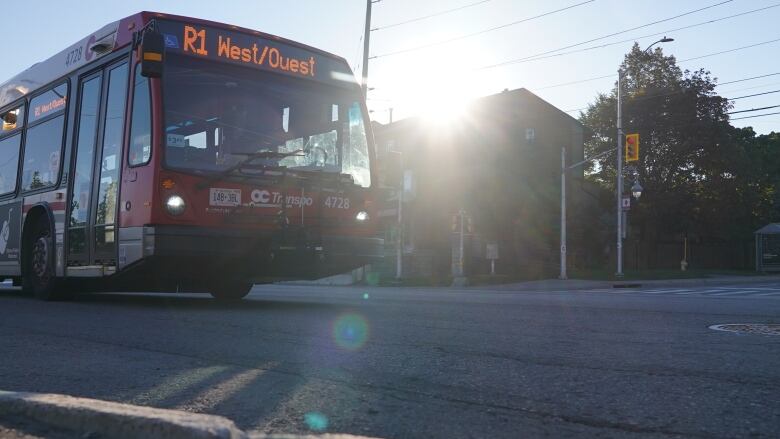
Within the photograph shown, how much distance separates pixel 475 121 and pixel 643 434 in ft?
140

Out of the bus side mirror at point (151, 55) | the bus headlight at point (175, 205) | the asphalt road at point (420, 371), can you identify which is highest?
the bus side mirror at point (151, 55)

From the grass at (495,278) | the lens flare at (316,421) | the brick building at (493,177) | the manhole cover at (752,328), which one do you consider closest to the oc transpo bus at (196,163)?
the manhole cover at (752,328)

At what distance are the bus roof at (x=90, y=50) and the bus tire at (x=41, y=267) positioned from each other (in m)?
2.27

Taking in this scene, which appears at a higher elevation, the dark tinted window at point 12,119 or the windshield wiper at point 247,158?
the dark tinted window at point 12,119

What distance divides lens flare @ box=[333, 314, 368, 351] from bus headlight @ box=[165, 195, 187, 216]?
7.12ft

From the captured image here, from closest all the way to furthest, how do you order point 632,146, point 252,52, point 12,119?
point 252,52 → point 12,119 → point 632,146

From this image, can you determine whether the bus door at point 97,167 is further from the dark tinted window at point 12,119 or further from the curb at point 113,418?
the curb at point 113,418

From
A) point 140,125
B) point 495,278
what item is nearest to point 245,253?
point 140,125

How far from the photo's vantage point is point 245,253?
8.12 meters

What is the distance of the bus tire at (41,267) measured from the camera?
9.67 m

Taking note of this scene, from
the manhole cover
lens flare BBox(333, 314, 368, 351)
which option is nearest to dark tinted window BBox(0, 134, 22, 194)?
lens flare BBox(333, 314, 368, 351)

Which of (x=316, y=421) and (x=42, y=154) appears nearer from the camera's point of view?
(x=316, y=421)

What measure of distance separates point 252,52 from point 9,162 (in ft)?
17.7

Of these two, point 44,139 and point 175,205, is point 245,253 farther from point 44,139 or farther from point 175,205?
point 44,139
